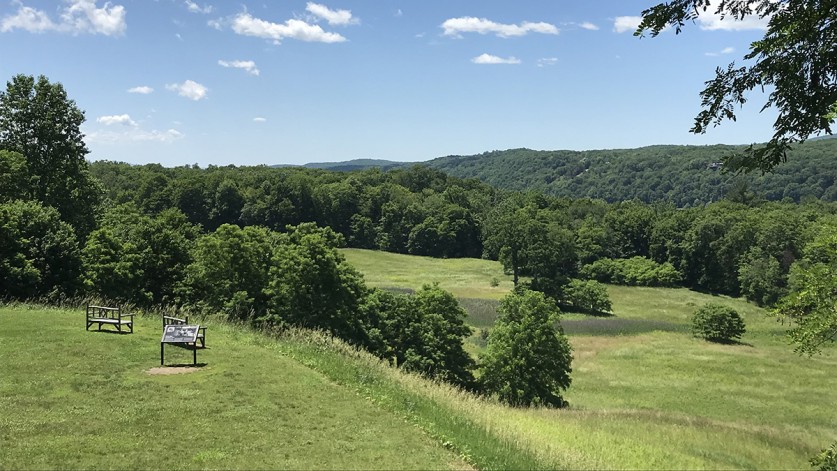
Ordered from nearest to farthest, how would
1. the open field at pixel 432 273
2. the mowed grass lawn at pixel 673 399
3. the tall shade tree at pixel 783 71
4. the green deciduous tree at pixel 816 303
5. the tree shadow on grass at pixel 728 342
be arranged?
the tall shade tree at pixel 783 71 → the green deciduous tree at pixel 816 303 → the mowed grass lawn at pixel 673 399 → the tree shadow on grass at pixel 728 342 → the open field at pixel 432 273

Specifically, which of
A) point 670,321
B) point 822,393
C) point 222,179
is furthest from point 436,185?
point 822,393

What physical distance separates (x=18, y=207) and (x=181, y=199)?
9788 cm

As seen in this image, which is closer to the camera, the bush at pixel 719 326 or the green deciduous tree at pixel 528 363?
the green deciduous tree at pixel 528 363

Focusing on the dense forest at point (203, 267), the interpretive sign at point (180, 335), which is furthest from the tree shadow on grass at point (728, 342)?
the interpretive sign at point (180, 335)

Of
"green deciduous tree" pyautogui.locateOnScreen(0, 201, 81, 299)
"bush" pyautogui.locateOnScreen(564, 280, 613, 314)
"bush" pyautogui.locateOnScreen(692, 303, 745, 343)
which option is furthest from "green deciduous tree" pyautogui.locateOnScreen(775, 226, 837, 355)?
"bush" pyautogui.locateOnScreen(564, 280, 613, 314)

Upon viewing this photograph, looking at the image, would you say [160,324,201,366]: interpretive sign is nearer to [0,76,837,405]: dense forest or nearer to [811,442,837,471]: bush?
[0,76,837,405]: dense forest

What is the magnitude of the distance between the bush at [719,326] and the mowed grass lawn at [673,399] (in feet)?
5.08

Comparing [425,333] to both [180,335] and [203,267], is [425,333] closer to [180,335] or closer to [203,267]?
[203,267]

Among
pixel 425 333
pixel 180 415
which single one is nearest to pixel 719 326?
pixel 425 333

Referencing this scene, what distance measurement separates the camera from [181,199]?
117 metres

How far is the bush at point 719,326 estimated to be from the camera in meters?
54.2

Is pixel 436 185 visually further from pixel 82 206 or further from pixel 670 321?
pixel 82 206

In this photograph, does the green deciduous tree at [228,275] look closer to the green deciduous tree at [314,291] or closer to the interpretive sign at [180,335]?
the green deciduous tree at [314,291]

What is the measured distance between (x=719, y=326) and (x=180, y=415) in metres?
56.7
